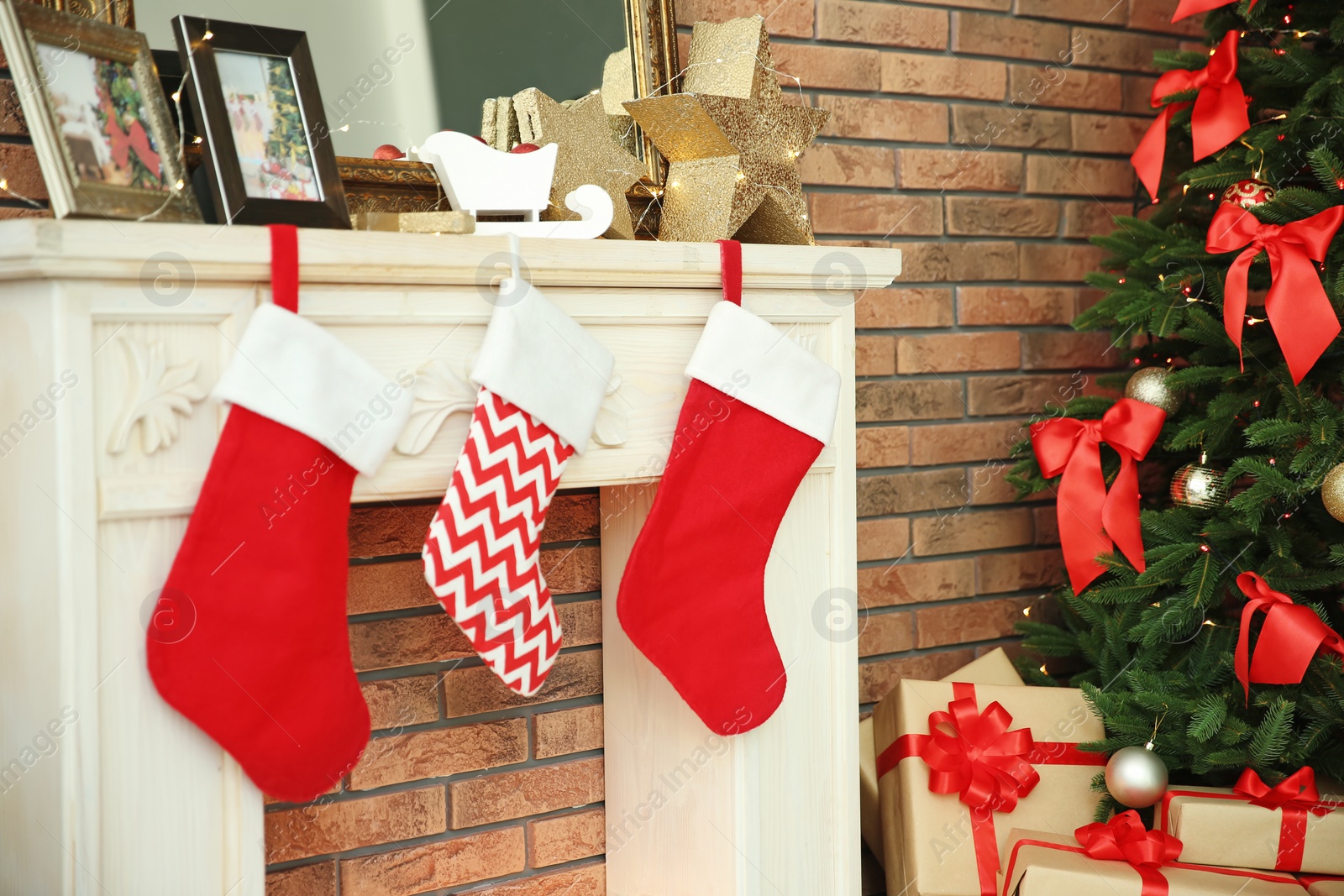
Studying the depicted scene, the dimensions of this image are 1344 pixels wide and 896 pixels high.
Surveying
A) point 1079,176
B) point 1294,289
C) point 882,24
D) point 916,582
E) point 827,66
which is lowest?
point 916,582

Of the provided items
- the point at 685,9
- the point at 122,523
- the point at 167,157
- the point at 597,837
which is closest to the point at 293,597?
the point at 122,523

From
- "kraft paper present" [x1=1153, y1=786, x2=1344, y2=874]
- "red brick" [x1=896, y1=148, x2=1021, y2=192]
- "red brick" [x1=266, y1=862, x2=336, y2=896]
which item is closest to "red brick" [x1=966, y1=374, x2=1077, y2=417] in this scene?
"red brick" [x1=896, y1=148, x2=1021, y2=192]

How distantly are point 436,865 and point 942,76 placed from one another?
1.75m

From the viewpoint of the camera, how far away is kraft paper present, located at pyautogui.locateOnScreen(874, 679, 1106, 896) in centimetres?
156

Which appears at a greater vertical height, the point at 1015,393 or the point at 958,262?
the point at 958,262

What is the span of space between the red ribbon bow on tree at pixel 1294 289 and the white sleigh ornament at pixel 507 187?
1033 millimetres

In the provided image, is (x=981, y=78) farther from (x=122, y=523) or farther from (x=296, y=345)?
(x=122, y=523)

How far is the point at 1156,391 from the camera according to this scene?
5.72ft

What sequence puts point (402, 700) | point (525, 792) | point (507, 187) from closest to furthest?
point (507, 187)
point (402, 700)
point (525, 792)

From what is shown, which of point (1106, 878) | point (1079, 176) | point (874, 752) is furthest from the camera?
point (1079, 176)

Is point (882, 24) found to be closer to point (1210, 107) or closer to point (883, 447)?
point (1210, 107)

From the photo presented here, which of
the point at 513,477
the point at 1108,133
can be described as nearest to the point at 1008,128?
the point at 1108,133

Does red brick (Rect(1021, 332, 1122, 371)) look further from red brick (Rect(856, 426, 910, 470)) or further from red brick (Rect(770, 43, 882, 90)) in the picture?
red brick (Rect(770, 43, 882, 90))

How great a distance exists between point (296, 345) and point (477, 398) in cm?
22
